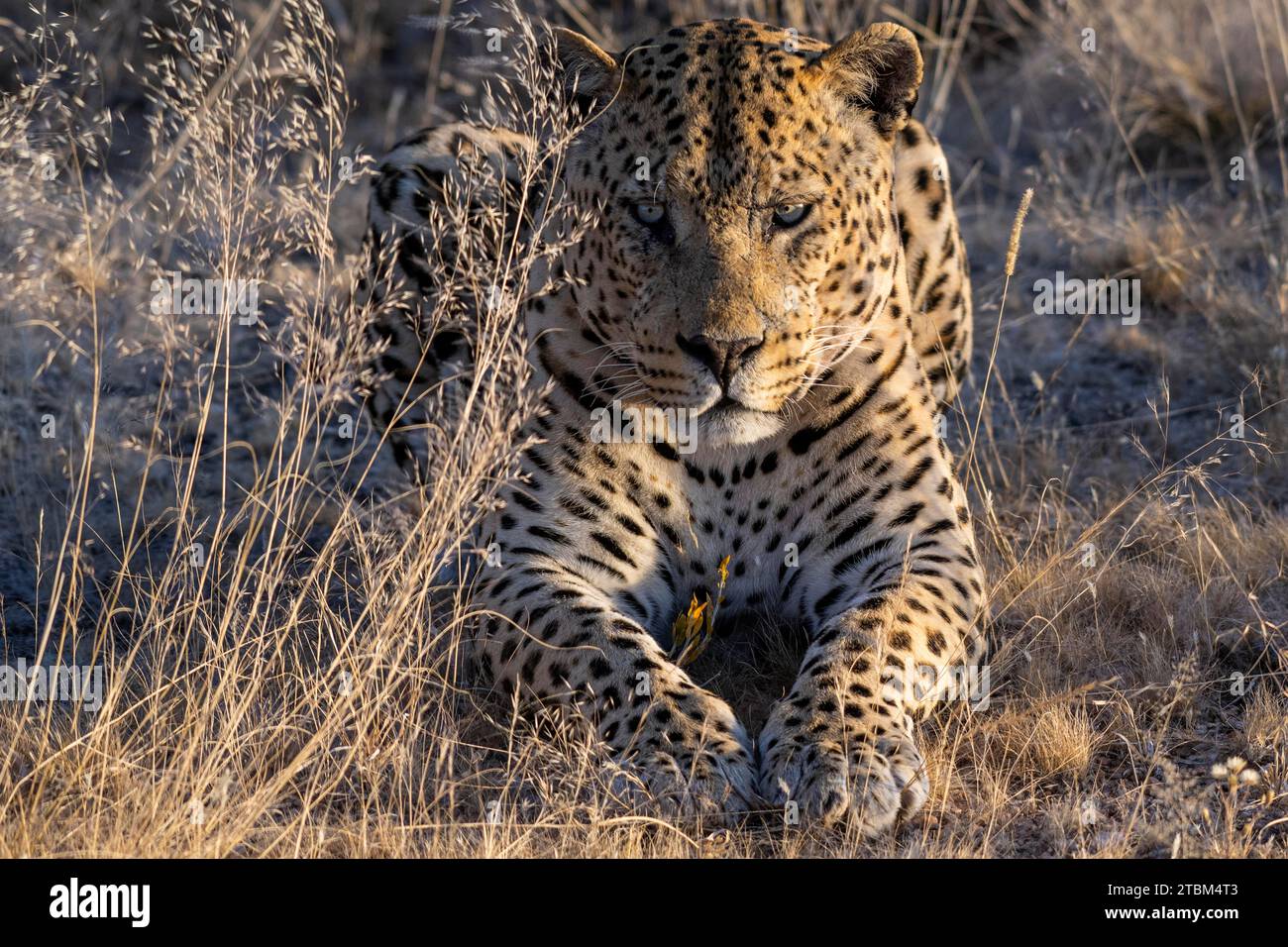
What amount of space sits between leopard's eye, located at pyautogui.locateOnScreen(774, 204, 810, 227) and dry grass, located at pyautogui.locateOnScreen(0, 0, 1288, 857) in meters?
0.72

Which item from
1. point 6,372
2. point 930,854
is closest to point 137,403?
point 6,372

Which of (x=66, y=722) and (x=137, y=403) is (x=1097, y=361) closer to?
(x=137, y=403)

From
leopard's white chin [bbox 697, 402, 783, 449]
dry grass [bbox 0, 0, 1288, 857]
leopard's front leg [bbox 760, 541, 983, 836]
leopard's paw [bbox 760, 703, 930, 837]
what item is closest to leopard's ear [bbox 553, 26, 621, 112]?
dry grass [bbox 0, 0, 1288, 857]

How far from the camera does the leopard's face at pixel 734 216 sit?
4.88 m

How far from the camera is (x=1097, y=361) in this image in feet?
25.9

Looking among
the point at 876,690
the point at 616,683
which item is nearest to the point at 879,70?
the point at 876,690

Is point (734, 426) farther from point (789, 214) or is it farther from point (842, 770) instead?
point (842, 770)

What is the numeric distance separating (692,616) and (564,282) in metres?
1.18

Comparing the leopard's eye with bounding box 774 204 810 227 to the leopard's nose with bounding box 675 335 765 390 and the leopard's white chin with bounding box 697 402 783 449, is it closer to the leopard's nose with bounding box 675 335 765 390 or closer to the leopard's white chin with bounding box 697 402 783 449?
the leopard's nose with bounding box 675 335 765 390

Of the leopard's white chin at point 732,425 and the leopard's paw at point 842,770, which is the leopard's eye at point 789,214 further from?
the leopard's paw at point 842,770

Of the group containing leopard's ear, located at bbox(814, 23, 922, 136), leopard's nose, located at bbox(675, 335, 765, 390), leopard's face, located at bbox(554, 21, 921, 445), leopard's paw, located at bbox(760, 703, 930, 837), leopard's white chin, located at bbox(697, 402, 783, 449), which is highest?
leopard's ear, located at bbox(814, 23, 922, 136)

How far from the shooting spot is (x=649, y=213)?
5035 mm

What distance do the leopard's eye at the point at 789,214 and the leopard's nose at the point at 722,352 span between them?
383mm

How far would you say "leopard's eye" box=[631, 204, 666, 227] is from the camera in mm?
5004
